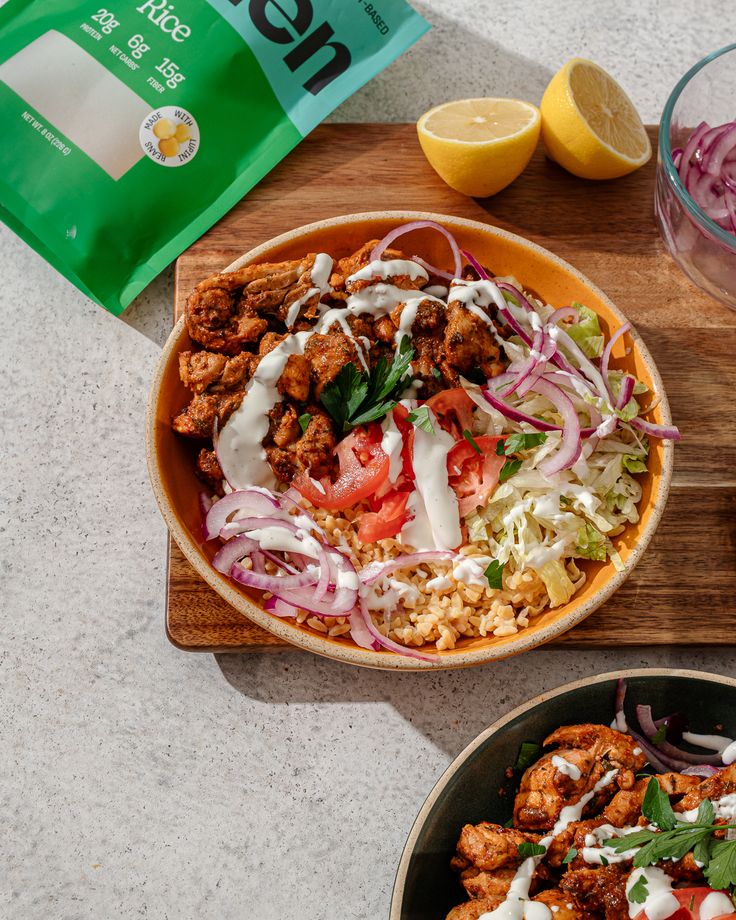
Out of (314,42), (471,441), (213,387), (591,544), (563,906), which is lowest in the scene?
(563,906)

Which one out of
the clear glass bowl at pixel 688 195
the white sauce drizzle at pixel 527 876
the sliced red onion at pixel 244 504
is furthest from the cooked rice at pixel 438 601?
the clear glass bowl at pixel 688 195

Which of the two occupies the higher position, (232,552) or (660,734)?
(232,552)

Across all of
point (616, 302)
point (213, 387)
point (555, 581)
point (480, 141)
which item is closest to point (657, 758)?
point (555, 581)

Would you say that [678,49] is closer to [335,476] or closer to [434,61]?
[434,61]

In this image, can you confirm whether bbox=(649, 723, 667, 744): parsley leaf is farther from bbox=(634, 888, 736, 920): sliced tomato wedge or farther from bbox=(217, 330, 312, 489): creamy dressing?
bbox=(217, 330, 312, 489): creamy dressing

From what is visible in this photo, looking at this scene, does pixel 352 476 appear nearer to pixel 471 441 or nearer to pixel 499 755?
pixel 471 441

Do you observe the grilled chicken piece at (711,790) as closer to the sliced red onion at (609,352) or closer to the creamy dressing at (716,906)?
the creamy dressing at (716,906)

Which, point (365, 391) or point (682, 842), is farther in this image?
point (365, 391)

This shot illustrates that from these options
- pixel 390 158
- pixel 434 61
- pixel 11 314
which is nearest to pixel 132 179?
pixel 11 314
